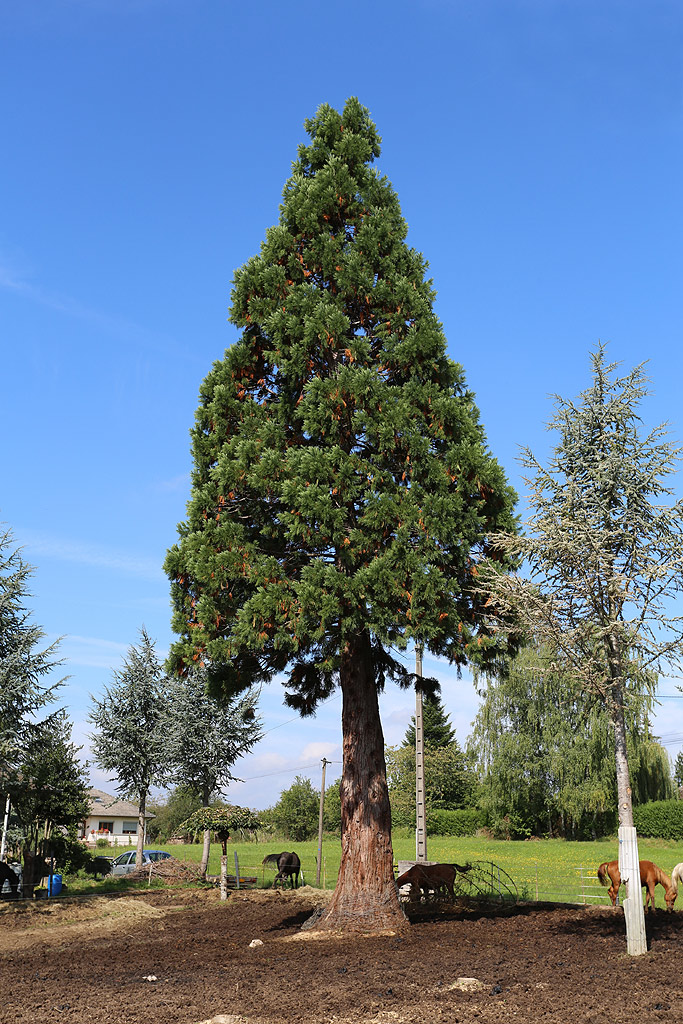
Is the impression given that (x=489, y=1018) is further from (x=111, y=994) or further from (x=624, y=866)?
(x=111, y=994)

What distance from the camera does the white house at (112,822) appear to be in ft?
245

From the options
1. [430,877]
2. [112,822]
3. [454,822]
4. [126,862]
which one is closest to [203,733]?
[126,862]

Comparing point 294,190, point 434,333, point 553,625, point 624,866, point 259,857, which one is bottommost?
point 259,857

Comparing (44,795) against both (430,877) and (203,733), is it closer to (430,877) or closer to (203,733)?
(203,733)

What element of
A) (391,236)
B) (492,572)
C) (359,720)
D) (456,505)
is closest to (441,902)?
(359,720)

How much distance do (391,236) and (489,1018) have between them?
13830 millimetres

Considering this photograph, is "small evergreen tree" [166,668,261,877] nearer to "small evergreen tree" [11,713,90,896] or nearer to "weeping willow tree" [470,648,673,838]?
"small evergreen tree" [11,713,90,896]

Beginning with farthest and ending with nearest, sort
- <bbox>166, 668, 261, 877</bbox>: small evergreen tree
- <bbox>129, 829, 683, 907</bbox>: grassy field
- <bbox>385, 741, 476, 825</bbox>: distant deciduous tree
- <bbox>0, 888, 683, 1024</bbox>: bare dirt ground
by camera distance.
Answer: <bbox>385, 741, 476, 825</bbox>: distant deciduous tree
<bbox>166, 668, 261, 877</bbox>: small evergreen tree
<bbox>129, 829, 683, 907</bbox>: grassy field
<bbox>0, 888, 683, 1024</bbox>: bare dirt ground

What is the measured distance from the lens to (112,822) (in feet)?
261

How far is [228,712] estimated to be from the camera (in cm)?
3144

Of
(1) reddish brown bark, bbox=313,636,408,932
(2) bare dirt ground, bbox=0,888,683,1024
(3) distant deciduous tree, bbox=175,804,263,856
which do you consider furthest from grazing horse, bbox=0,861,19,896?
(1) reddish brown bark, bbox=313,636,408,932

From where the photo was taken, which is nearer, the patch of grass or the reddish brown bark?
the reddish brown bark

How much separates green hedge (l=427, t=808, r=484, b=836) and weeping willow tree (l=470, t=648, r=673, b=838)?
147 inches

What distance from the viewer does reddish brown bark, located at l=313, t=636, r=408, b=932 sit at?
14.5 meters
